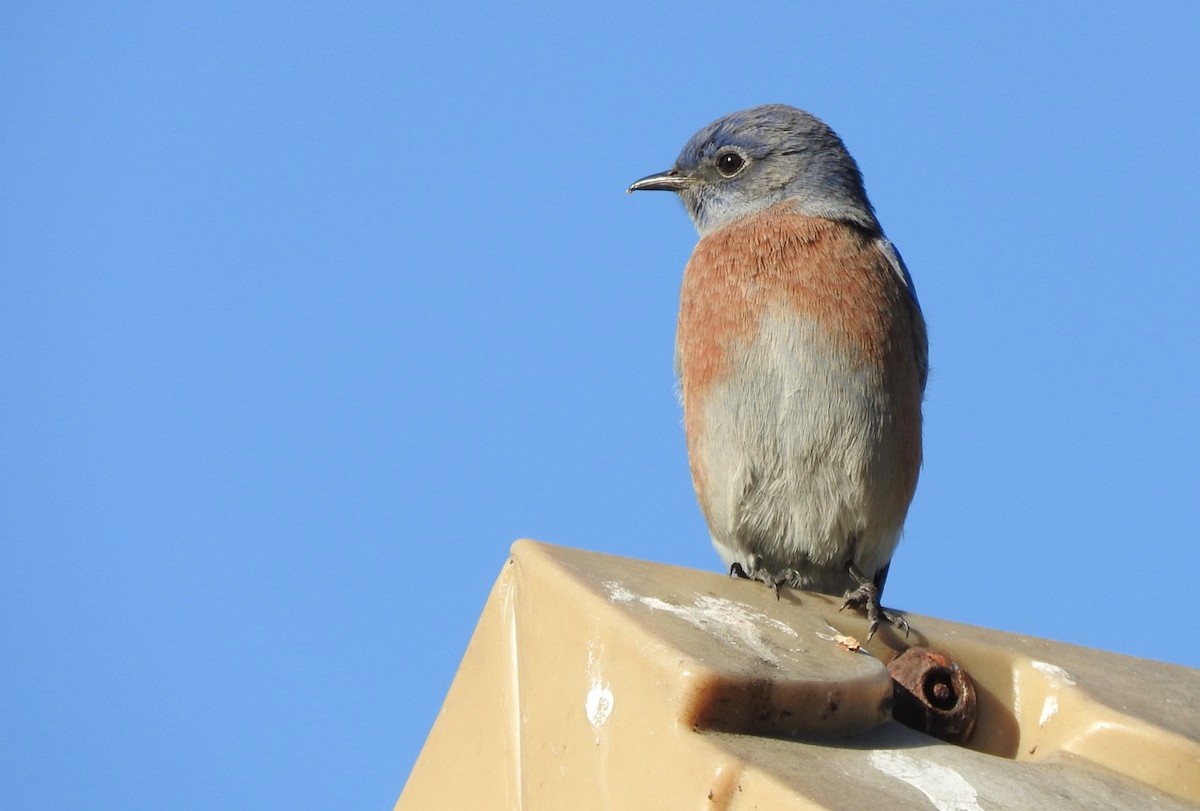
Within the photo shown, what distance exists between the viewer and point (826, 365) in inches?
224

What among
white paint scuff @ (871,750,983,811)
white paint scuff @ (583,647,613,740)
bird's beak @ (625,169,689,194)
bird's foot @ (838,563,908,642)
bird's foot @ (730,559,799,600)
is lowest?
white paint scuff @ (871,750,983,811)

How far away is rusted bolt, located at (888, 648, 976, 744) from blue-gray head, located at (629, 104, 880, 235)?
113 inches

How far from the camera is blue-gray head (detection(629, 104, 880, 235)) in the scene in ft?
22.6

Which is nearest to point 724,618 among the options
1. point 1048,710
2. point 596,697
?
point 596,697

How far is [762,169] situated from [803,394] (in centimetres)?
178

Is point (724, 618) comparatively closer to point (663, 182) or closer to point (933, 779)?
point (933, 779)

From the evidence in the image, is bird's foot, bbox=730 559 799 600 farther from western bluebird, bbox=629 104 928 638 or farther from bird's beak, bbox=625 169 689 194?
bird's beak, bbox=625 169 689 194

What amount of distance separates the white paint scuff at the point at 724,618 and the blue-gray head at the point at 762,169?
314cm

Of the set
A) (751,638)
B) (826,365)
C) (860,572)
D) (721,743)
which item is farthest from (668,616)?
(860,572)

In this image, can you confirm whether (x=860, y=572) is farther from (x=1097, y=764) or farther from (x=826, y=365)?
(x=1097, y=764)

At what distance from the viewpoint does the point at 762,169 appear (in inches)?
280

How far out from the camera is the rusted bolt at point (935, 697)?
13.4ft

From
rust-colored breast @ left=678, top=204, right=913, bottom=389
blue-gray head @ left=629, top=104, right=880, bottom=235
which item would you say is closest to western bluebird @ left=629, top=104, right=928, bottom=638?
rust-colored breast @ left=678, top=204, right=913, bottom=389

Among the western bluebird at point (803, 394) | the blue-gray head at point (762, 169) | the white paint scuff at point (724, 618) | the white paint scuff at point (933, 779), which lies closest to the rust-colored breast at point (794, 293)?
the western bluebird at point (803, 394)
